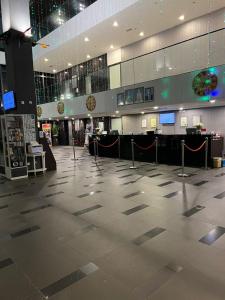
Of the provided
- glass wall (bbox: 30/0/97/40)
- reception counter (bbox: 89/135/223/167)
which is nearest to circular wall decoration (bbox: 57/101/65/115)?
glass wall (bbox: 30/0/97/40)

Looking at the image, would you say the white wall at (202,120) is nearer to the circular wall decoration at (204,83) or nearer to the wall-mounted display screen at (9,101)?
the circular wall decoration at (204,83)

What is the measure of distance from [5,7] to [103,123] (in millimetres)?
9259

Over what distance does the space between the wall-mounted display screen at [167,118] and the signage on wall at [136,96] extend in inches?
82.8

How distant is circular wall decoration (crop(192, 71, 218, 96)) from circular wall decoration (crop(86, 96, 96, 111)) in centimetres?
599

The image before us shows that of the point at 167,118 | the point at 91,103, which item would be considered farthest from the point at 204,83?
the point at 91,103

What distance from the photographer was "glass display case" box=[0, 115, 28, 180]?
7043 mm

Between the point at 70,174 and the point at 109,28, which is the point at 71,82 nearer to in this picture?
the point at 109,28

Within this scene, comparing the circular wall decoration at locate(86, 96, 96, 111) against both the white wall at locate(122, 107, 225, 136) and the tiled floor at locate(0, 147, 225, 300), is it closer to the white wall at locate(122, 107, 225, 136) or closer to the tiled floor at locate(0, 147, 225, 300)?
the white wall at locate(122, 107, 225, 136)

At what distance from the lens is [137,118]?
1358cm

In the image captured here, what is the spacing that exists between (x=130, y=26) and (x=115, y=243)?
11.1 m

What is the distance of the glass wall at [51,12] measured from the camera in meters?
13.2

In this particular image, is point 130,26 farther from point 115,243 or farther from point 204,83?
point 115,243

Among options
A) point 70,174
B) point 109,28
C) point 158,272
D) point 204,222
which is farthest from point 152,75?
point 158,272

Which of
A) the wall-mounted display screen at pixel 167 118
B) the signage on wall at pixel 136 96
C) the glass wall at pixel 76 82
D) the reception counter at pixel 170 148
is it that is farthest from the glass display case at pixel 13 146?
the wall-mounted display screen at pixel 167 118
